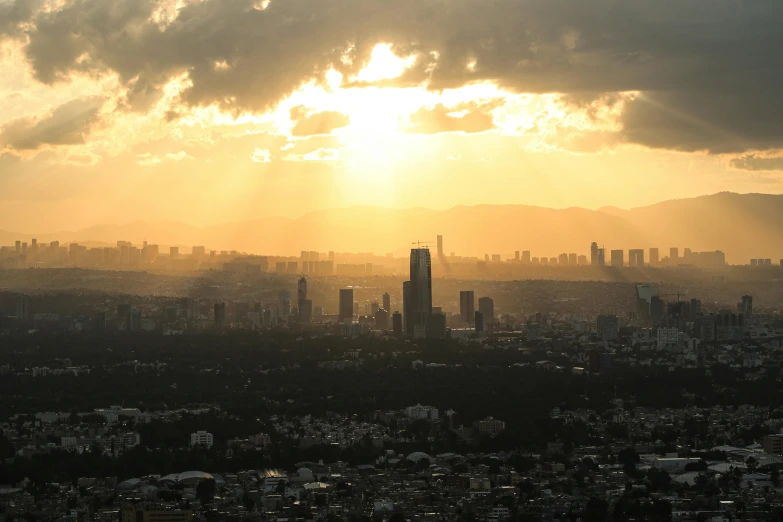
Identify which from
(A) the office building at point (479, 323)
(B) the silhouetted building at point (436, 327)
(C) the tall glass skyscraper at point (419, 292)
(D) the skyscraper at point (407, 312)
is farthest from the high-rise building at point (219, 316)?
(A) the office building at point (479, 323)

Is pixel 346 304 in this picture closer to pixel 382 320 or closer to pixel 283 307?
pixel 283 307

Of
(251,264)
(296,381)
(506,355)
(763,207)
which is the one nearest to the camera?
(296,381)

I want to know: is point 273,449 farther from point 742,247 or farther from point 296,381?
point 742,247

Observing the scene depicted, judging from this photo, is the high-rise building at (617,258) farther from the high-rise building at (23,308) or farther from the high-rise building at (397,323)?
the high-rise building at (23,308)

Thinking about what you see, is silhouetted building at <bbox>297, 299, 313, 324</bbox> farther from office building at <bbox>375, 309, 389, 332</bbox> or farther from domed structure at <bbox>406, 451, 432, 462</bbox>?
domed structure at <bbox>406, 451, 432, 462</bbox>

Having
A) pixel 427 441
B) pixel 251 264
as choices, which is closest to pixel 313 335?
pixel 427 441
